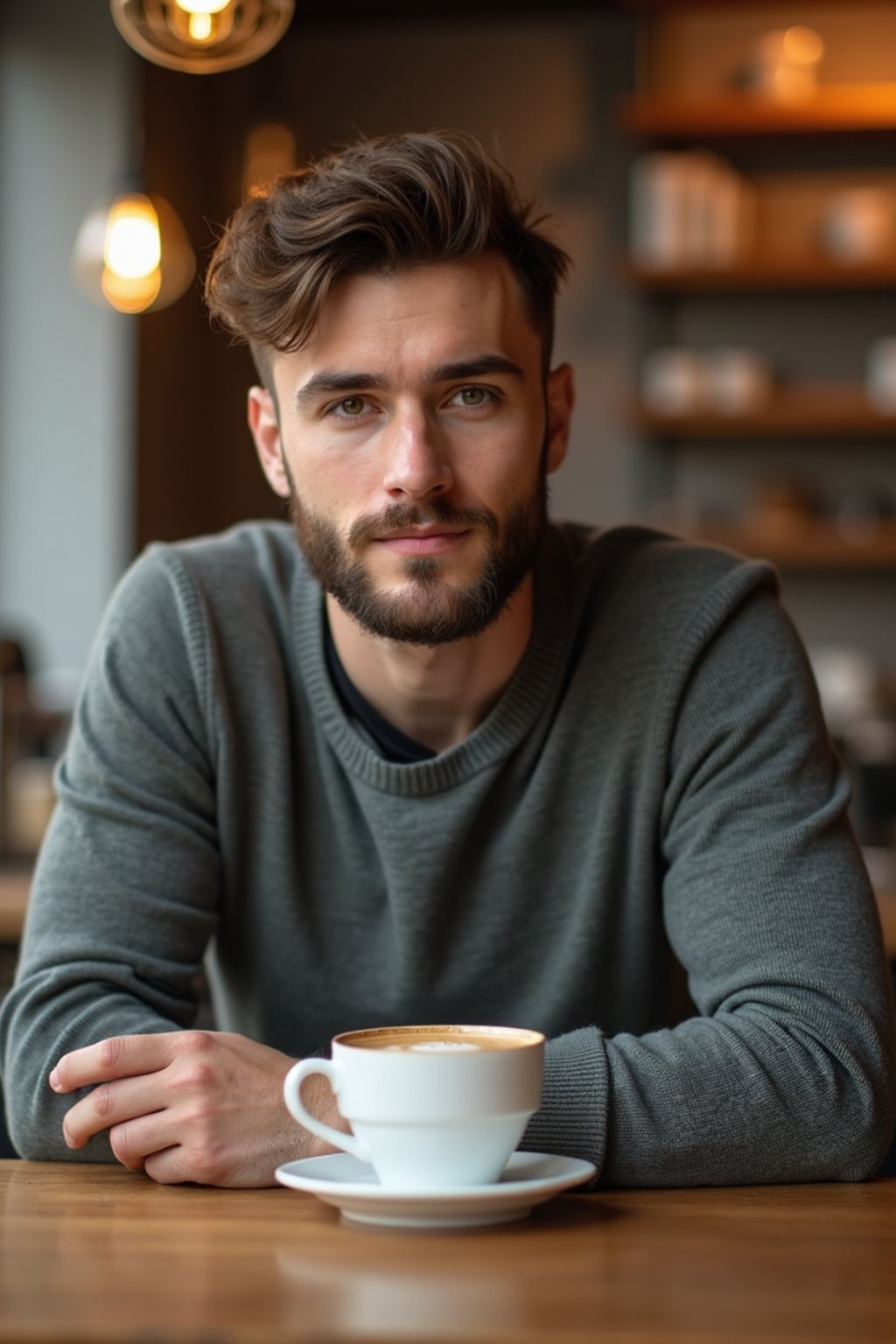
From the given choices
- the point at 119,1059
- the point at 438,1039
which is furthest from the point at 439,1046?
the point at 119,1059

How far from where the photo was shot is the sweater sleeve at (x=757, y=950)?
1161 millimetres

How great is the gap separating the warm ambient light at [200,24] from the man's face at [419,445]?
0.34 m

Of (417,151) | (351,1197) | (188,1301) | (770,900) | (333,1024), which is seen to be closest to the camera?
(188,1301)

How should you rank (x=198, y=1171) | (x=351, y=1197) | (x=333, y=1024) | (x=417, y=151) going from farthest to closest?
(x=333, y=1024), (x=417, y=151), (x=198, y=1171), (x=351, y=1197)

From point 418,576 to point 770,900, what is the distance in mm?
374

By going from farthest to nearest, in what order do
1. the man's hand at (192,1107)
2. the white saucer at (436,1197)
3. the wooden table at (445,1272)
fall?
the man's hand at (192,1107) < the white saucer at (436,1197) < the wooden table at (445,1272)

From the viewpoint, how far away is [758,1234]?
968mm

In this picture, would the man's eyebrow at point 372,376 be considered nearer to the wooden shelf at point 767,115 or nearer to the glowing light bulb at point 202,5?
the glowing light bulb at point 202,5

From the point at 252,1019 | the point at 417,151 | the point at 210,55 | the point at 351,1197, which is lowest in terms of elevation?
the point at 252,1019

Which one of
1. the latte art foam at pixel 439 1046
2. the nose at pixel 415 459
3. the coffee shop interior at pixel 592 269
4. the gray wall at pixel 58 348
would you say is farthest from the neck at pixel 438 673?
the gray wall at pixel 58 348

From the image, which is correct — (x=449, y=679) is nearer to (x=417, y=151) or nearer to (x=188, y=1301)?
(x=417, y=151)

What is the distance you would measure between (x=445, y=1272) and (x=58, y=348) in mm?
4138

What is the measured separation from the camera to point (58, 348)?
469cm

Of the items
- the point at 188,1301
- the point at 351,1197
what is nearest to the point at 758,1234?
the point at 351,1197
